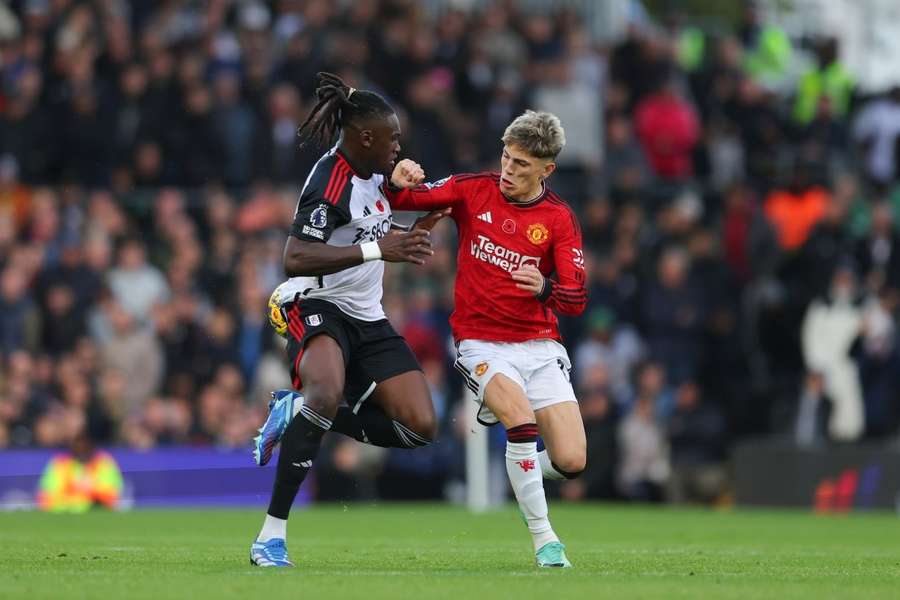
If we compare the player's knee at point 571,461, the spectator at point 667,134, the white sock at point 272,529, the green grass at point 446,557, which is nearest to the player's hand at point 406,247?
the player's knee at point 571,461

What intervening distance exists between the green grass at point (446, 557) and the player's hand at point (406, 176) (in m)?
2.16

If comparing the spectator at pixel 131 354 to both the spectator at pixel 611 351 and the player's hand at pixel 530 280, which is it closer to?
the spectator at pixel 611 351

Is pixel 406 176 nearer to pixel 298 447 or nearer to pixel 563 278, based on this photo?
pixel 563 278

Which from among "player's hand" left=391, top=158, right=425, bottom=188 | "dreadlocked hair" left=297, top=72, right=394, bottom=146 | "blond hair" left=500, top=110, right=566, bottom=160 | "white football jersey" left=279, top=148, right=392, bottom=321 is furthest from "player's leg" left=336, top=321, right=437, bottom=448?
"blond hair" left=500, top=110, right=566, bottom=160

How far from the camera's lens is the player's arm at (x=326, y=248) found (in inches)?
384

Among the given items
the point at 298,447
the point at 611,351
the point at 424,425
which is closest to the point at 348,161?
the point at 424,425

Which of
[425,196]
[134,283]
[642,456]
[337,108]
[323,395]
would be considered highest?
[337,108]

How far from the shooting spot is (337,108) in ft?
34.1

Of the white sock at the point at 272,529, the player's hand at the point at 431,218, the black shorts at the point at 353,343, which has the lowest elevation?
the white sock at the point at 272,529

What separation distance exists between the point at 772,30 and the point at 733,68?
2.42 metres

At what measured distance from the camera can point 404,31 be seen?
22.0 m

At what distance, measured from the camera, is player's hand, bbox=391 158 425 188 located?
33.9ft

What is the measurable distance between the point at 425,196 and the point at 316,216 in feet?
2.51

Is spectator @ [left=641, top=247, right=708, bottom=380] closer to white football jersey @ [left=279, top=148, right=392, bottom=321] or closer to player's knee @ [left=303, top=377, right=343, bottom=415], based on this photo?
white football jersey @ [left=279, top=148, right=392, bottom=321]
